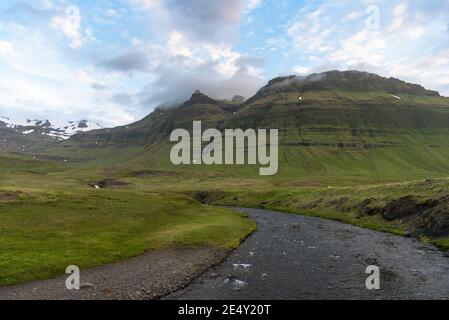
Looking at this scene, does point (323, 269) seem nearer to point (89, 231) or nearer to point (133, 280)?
point (133, 280)

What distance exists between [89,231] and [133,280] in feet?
80.2

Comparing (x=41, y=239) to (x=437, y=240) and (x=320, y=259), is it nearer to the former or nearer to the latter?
(x=320, y=259)

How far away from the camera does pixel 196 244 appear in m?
63.8

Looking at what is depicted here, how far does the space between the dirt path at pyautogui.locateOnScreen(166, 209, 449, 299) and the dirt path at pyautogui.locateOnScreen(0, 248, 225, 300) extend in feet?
6.85

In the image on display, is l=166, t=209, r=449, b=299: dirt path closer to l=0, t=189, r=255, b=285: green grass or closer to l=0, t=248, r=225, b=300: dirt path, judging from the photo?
l=0, t=248, r=225, b=300: dirt path

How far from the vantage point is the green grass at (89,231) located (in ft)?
155

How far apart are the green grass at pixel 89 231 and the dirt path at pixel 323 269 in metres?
8.40

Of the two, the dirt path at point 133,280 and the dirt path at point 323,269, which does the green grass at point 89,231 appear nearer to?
the dirt path at point 133,280

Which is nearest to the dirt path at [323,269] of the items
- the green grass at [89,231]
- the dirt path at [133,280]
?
the dirt path at [133,280]

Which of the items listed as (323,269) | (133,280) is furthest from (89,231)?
(323,269)
